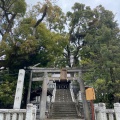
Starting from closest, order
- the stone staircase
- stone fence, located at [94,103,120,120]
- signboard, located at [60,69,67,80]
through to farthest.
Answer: stone fence, located at [94,103,120,120] < the stone staircase < signboard, located at [60,69,67,80]

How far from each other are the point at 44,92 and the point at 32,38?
394 centimetres

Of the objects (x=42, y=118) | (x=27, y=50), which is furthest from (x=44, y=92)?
(x=27, y=50)

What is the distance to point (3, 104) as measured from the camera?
11.4 meters

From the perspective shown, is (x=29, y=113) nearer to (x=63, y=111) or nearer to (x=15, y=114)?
(x=15, y=114)

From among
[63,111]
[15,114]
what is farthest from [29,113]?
[63,111]

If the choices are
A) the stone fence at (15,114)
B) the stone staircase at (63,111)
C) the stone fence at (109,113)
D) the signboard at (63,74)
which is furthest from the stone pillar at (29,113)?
the signboard at (63,74)

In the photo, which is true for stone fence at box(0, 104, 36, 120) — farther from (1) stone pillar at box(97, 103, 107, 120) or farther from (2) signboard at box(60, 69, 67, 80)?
(2) signboard at box(60, 69, 67, 80)

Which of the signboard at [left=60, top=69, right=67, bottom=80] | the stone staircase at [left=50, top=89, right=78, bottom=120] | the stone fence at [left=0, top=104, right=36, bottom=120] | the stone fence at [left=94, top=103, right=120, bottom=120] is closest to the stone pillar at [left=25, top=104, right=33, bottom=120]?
the stone fence at [left=0, top=104, right=36, bottom=120]

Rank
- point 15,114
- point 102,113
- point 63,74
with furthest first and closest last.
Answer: point 63,74, point 102,113, point 15,114

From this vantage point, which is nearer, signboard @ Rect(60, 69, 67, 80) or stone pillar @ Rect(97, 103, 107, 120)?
stone pillar @ Rect(97, 103, 107, 120)

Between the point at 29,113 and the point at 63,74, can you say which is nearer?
the point at 29,113

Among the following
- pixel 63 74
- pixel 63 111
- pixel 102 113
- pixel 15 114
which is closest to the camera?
pixel 15 114

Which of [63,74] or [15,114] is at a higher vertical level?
[63,74]

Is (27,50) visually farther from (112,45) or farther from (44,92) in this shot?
(112,45)
